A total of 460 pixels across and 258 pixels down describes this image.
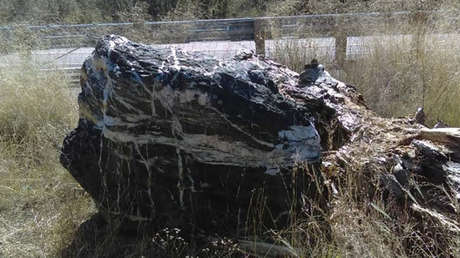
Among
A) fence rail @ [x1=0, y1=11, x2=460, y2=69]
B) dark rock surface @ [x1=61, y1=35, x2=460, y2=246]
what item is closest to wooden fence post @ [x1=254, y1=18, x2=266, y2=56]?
fence rail @ [x1=0, y1=11, x2=460, y2=69]

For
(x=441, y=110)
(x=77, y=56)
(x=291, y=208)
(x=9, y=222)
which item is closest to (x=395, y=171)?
(x=291, y=208)

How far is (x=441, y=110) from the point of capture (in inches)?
174

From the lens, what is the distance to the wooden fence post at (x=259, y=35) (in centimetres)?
622

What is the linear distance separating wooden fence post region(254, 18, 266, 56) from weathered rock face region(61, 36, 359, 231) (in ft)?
10.4

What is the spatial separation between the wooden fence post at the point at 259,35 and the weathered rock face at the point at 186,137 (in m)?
3.16

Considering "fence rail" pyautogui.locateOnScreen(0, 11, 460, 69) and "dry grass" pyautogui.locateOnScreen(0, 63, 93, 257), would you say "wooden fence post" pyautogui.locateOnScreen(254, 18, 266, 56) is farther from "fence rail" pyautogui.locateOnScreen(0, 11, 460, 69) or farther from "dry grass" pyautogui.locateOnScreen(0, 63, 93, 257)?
"dry grass" pyautogui.locateOnScreen(0, 63, 93, 257)

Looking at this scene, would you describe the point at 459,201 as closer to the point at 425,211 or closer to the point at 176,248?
the point at 425,211

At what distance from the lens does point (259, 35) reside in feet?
20.5

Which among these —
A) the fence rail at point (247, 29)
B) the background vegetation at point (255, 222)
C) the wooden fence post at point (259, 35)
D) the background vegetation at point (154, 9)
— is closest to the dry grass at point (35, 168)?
the background vegetation at point (255, 222)

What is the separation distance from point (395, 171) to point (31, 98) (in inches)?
139

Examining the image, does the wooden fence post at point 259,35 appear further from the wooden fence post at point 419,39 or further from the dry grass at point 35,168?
the dry grass at point 35,168

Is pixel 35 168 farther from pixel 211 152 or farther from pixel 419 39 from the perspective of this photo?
pixel 419 39

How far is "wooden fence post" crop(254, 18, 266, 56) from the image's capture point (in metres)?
6.22

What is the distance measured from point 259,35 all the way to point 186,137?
144 inches
